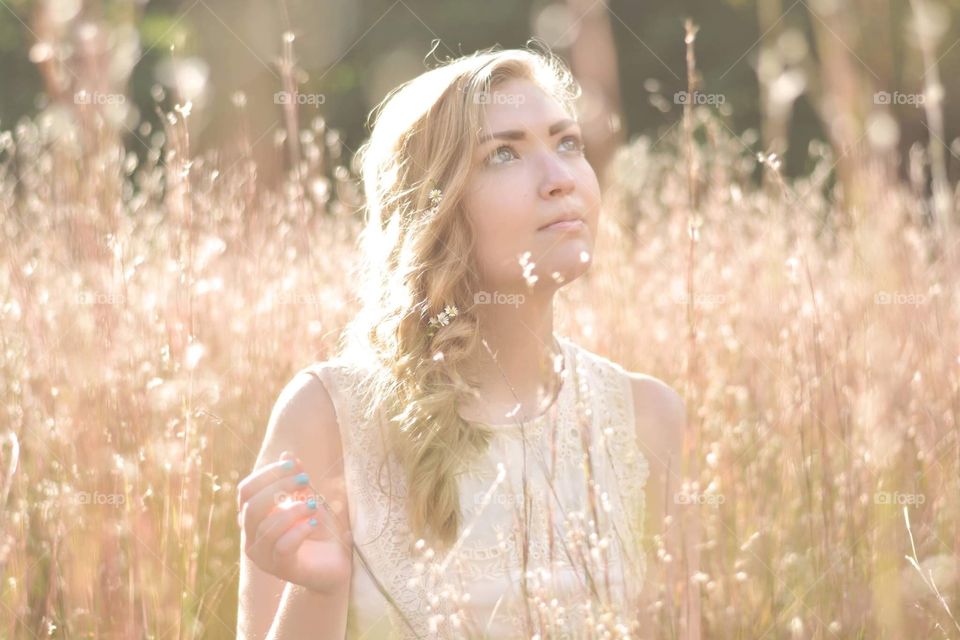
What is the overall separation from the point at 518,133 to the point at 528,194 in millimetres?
121

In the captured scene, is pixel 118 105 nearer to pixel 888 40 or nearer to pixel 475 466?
→ pixel 475 466

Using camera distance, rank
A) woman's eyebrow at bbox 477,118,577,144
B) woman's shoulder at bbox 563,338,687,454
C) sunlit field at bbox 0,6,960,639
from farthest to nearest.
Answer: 1. woman's shoulder at bbox 563,338,687,454
2. woman's eyebrow at bbox 477,118,577,144
3. sunlit field at bbox 0,6,960,639

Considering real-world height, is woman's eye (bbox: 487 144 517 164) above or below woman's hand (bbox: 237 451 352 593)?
above

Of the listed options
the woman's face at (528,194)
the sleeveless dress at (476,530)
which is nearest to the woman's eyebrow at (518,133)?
the woman's face at (528,194)

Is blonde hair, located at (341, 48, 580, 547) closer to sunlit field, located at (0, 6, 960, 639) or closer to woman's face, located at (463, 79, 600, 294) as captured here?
woman's face, located at (463, 79, 600, 294)

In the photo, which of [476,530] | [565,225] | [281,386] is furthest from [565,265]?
[281,386]

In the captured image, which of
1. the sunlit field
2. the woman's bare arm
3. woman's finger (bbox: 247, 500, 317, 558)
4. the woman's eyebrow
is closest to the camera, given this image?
woman's finger (bbox: 247, 500, 317, 558)

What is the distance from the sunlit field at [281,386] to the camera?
133cm

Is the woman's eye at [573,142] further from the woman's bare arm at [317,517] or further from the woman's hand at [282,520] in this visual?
the woman's hand at [282,520]

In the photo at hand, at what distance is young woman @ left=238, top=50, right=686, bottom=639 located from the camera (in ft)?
5.02

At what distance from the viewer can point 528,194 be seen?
1.57m

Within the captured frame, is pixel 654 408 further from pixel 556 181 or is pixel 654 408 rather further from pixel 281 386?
pixel 281 386

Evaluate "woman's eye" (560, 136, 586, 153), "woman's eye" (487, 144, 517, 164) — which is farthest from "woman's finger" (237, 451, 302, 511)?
"woman's eye" (560, 136, 586, 153)

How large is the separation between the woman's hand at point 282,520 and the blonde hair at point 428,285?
0.28 meters
